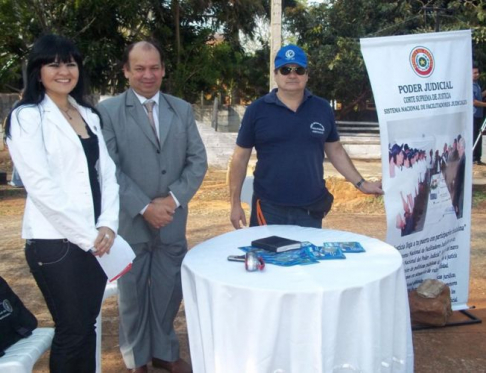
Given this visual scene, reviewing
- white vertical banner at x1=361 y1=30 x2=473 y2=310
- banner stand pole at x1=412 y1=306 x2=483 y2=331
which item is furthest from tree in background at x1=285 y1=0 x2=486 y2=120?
banner stand pole at x1=412 y1=306 x2=483 y2=331

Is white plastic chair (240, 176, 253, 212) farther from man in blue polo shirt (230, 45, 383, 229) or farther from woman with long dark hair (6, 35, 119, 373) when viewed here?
woman with long dark hair (6, 35, 119, 373)

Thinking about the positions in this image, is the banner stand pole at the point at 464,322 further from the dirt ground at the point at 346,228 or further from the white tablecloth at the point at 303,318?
the white tablecloth at the point at 303,318

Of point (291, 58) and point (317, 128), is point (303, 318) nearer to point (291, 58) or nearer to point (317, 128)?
A: point (317, 128)

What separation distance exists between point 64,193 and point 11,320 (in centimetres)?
69

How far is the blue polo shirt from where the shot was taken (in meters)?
3.28

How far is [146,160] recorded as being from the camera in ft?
9.67

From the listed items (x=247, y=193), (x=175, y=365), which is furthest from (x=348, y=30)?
(x=175, y=365)

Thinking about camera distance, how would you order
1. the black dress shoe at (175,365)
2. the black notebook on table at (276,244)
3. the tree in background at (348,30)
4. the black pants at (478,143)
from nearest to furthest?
the black notebook on table at (276,244)
the black dress shoe at (175,365)
the black pants at (478,143)
the tree in background at (348,30)

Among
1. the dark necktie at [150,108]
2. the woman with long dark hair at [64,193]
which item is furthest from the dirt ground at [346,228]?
the dark necktie at [150,108]

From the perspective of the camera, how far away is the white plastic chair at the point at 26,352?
2.32 metres

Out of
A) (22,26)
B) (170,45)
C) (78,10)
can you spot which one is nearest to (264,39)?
(170,45)

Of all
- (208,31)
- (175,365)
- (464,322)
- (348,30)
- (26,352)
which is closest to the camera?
(26,352)

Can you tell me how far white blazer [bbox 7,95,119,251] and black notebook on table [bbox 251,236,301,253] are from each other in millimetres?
823

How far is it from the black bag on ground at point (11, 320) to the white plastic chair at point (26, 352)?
1.1 inches
